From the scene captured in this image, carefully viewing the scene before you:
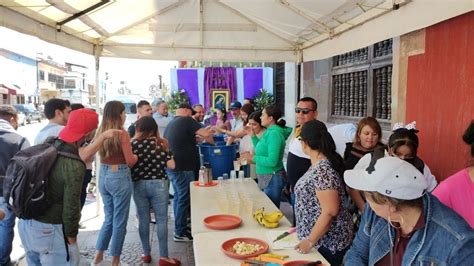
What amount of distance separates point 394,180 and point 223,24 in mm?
4109

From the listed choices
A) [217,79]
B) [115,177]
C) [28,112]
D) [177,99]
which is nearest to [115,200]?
[115,177]

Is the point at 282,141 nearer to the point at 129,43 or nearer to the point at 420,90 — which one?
the point at 420,90

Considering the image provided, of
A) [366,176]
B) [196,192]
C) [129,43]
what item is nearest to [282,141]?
[196,192]

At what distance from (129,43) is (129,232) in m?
2.60

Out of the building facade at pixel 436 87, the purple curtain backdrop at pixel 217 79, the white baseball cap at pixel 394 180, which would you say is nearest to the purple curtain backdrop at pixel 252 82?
the purple curtain backdrop at pixel 217 79

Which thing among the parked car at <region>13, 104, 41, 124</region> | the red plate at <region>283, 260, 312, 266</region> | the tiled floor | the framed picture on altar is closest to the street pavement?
the tiled floor

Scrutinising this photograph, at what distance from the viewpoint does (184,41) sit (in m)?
5.29

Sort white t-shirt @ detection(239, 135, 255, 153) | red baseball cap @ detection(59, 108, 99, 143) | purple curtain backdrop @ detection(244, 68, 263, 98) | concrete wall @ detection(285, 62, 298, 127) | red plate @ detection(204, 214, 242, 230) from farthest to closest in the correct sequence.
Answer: purple curtain backdrop @ detection(244, 68, 263, 98)
concrete wall @ detection(285, 62, 298, 127)
white t-shirt @ detection(239, 135, 255, 153)
red plate @ detection(204, 214, 242, 230)
red baseball cap @ detection(59, 108, 99, 143)

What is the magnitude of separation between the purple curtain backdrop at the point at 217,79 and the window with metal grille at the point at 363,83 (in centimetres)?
444

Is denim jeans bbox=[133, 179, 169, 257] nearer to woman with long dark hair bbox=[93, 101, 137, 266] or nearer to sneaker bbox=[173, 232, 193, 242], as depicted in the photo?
woman with long dark hair bbox=[93, 101, 137, 266]

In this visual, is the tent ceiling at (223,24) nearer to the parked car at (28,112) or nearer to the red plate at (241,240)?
the red plate at (241,240)

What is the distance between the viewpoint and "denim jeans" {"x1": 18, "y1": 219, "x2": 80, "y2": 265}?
86.4 inches

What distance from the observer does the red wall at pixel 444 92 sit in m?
2.51

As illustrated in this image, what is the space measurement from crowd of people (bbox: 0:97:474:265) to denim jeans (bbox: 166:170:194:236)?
12 mm
